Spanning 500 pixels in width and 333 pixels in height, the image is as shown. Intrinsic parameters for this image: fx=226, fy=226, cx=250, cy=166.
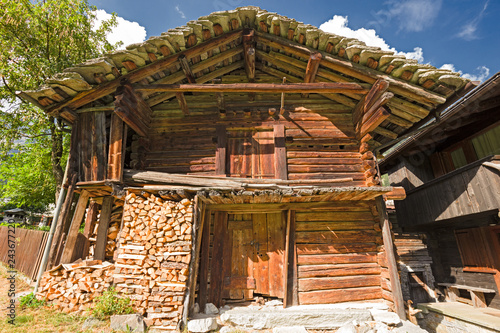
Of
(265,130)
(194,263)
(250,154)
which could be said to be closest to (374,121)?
(265,130)

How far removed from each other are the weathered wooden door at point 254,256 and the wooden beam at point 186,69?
4.39m

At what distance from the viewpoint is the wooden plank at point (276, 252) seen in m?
6.14

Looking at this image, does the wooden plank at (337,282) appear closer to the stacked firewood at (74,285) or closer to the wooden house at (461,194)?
the wooden house at (461,194)

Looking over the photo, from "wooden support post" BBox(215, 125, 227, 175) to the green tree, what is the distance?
6628 millimetres

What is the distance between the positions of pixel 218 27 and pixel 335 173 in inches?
215

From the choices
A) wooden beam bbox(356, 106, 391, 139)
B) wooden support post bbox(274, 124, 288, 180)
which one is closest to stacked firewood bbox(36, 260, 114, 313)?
wooden support post bbox(274, 124, 288, 180)

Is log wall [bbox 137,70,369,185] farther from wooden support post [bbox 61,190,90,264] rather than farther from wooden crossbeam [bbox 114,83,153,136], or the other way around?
wooden support post [bbox 61,190,90,264]

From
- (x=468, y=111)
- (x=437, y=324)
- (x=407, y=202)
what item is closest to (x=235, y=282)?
(x=437, y=324)

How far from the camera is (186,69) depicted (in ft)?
21.7

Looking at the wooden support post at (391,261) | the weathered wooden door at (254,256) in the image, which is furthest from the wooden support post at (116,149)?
the wooden support post at (391,261)

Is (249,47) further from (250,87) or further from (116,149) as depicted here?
(116,149)

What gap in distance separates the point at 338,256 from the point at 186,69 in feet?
22.7

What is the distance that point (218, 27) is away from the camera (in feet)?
20.7

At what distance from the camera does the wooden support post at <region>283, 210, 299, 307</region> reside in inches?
234
